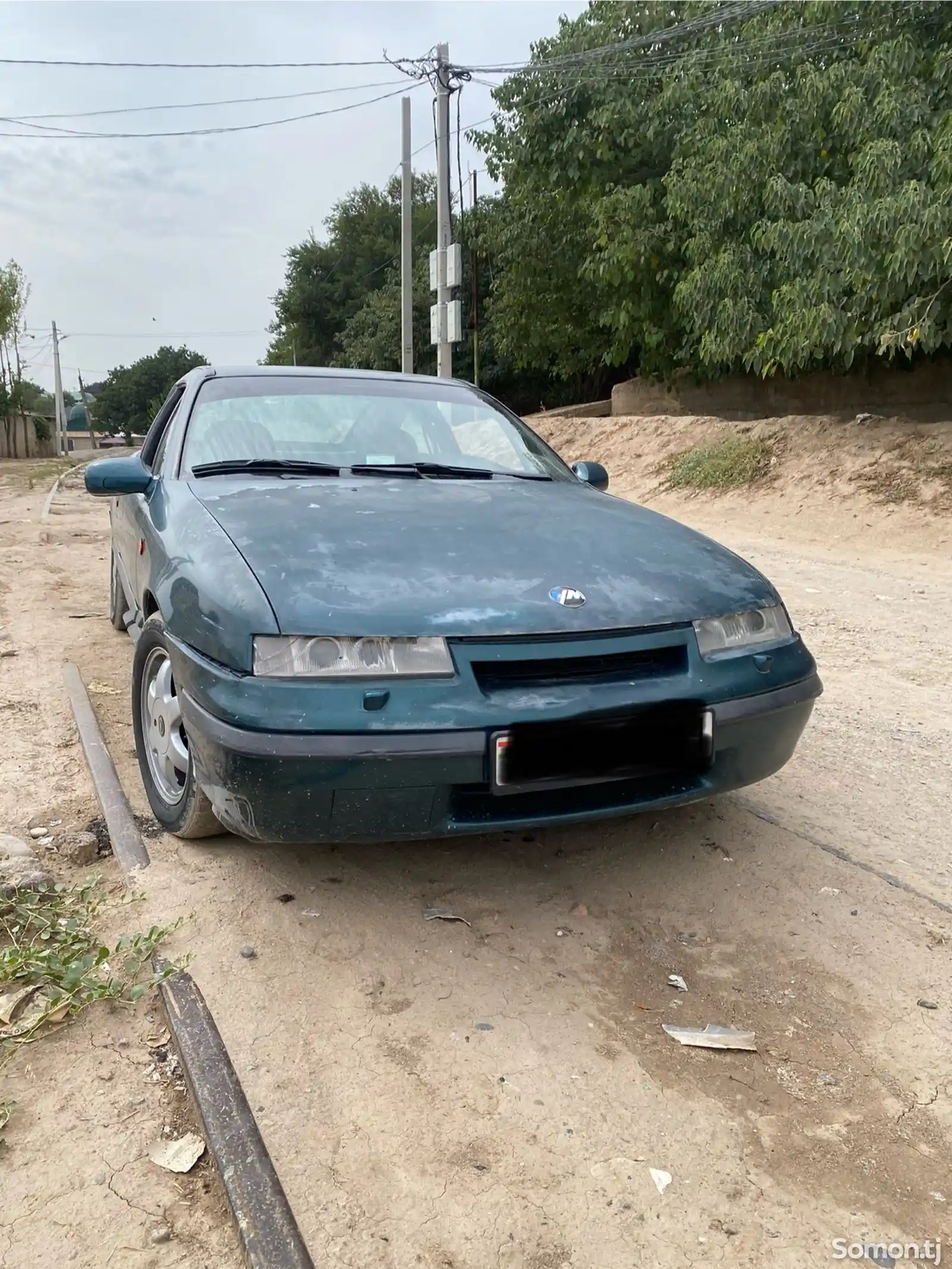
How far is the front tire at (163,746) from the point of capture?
2.67 m

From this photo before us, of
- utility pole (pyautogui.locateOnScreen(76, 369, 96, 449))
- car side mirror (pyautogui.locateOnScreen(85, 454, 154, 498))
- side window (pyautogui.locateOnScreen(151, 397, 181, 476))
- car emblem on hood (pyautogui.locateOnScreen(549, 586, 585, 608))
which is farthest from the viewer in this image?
utility pole (pyautogui.locateOnScreen(76, 369, 96, 449))

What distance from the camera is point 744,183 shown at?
12.4m

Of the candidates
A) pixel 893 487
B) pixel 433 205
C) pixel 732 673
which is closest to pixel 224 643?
pixel 732 673

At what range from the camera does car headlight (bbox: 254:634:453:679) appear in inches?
84.8

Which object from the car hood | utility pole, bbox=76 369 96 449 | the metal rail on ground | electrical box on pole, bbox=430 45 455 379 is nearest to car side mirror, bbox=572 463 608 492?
the car hood

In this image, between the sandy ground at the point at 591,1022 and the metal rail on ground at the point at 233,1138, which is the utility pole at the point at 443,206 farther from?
the metal rail on ground at the point at 233,1138

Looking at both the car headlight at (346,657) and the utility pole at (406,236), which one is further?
the utility pole at (406,236)

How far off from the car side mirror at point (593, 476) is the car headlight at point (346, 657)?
6.35 ft

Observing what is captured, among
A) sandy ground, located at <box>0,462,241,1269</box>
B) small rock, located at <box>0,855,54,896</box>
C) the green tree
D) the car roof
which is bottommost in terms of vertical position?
sandy ground, located at <box>0,462,241,1269</box>

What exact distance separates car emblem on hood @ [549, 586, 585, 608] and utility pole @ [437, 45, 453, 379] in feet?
45.3

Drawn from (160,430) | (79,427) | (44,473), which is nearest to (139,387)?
(79,427)

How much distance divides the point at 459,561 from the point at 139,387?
296ft

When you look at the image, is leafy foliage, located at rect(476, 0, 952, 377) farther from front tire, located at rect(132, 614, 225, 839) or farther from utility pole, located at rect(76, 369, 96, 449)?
utility pole, located at rect(76, 369, 96, 449)

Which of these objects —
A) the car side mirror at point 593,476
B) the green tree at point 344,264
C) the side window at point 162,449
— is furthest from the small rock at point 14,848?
the green tree at point 344,264
